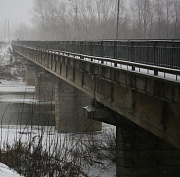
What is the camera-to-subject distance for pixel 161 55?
12.3 m

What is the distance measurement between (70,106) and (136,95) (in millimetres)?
20875

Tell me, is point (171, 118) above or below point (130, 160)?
above

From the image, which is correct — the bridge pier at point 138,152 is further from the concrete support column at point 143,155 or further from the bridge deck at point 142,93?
the bridge deck at point 142,93

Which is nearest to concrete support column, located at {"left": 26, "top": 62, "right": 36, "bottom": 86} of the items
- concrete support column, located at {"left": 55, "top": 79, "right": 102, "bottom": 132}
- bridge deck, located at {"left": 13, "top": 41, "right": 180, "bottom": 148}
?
concrete support column, located at {"left": 55, "top": 79, "right": 102, "bottom": 132}

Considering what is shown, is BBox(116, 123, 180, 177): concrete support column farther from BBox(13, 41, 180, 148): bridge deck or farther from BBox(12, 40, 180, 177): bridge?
BBox(13, 41, 180, 148): bridge deck

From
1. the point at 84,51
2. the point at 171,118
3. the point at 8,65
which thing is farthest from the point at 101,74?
the point at 8,65

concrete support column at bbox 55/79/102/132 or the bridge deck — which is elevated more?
the bridge deck

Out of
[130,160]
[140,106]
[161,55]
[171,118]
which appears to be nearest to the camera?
[171,118]

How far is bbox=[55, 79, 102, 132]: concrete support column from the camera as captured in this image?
102 ft

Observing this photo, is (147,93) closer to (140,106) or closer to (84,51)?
(140,106)

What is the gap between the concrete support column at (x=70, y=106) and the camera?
31.0 meters

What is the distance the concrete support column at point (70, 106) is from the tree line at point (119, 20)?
2565 cm

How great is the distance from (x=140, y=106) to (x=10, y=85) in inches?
1967

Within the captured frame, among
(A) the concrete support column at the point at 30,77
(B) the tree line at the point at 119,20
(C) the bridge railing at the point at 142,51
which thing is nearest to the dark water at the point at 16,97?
(A) the concrete support column at the point at 30,77
